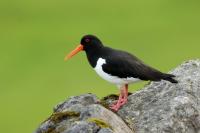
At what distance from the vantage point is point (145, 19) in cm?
4656

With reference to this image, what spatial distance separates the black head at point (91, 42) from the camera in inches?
634

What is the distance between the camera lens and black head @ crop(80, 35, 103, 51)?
16094 mm

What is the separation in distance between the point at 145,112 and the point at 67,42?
28.4m

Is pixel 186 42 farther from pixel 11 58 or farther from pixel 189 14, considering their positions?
pixel 11 58

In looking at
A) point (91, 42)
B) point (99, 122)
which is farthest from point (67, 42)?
point (99, 122)

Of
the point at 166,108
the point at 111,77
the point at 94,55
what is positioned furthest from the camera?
the point at 94,55

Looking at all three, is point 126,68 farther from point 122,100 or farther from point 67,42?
point 67,42

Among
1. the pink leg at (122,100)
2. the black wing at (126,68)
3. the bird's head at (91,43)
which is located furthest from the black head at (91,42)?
the pink leg at (122,100)

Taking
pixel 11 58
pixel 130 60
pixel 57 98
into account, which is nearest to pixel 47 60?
pixel 11 58

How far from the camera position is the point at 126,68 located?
1541cm

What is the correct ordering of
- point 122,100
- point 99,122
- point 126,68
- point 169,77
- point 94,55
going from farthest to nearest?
point 94,55 → point 126,68 → point 122,100 → point 169,77 → point 99,122

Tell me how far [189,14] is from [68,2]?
6.55 m

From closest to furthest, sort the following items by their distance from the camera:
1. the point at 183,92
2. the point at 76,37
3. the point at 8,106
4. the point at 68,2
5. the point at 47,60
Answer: the point at 183,92
the point at 8,106
the point at 47,60
the point at 76,37
the point at 68,2

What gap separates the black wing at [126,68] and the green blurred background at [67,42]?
15.5m
